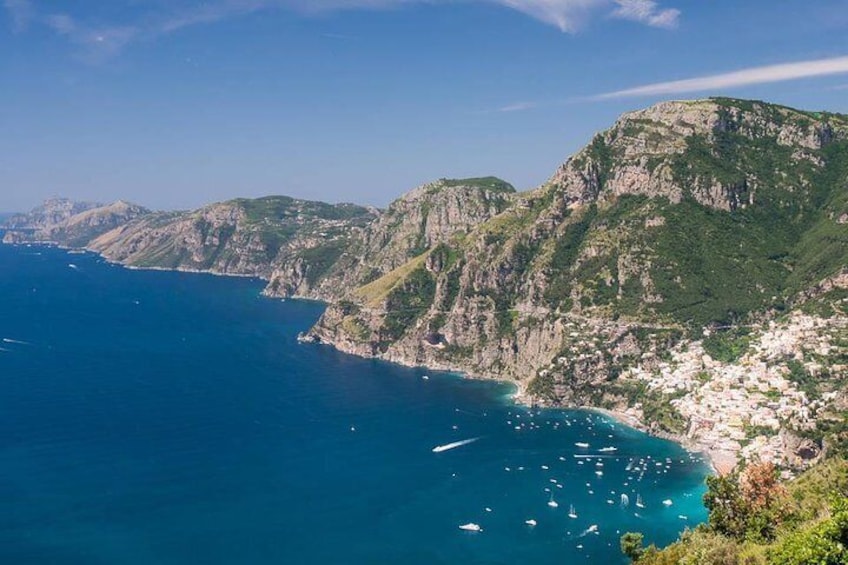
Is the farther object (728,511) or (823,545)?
(728,511)

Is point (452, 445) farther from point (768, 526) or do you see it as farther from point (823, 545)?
point (823, 545)

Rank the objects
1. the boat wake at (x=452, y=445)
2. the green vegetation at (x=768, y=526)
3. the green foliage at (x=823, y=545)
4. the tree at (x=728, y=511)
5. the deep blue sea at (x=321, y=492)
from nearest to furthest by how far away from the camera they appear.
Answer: the green foliage at (x=823, y=545), the green vegetation at (x=768, y=526), the tree at (x=728, y=511), the deep blue sea at (x=321, y=492), the boat wake at (x=452, y=445)

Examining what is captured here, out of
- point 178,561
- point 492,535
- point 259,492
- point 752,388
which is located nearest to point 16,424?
point 259,492

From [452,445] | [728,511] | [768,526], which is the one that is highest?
[768,526]

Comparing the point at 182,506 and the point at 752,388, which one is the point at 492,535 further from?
the point at 752,388

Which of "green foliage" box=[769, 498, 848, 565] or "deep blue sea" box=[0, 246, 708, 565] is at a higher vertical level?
"green foliage" box=[769, 498, 848, 565]

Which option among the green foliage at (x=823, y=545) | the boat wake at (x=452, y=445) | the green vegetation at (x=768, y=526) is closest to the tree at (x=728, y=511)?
the green vegetation at (x=768, y=526)

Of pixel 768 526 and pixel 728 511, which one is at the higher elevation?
pixel 768 526

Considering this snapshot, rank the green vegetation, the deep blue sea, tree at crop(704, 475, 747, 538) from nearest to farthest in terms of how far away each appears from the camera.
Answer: the green vegetation, tree at crop(704, 475, 747, 538), the deep blue sea

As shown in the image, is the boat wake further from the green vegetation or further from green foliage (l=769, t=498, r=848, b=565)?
green foliage (l=769, t=498, r=848, b=565)

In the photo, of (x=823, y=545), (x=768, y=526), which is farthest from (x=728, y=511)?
(x=823, y=545)

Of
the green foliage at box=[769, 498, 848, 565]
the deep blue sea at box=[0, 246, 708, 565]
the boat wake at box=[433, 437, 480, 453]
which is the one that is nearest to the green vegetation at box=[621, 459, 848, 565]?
the green foliage at box=[769, 498, 848, 565]

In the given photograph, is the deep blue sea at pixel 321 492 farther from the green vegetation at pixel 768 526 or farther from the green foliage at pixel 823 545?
the green foliage at pixel 823 545

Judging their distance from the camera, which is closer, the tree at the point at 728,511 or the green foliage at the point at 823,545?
the green foliage at the point at 823,545
